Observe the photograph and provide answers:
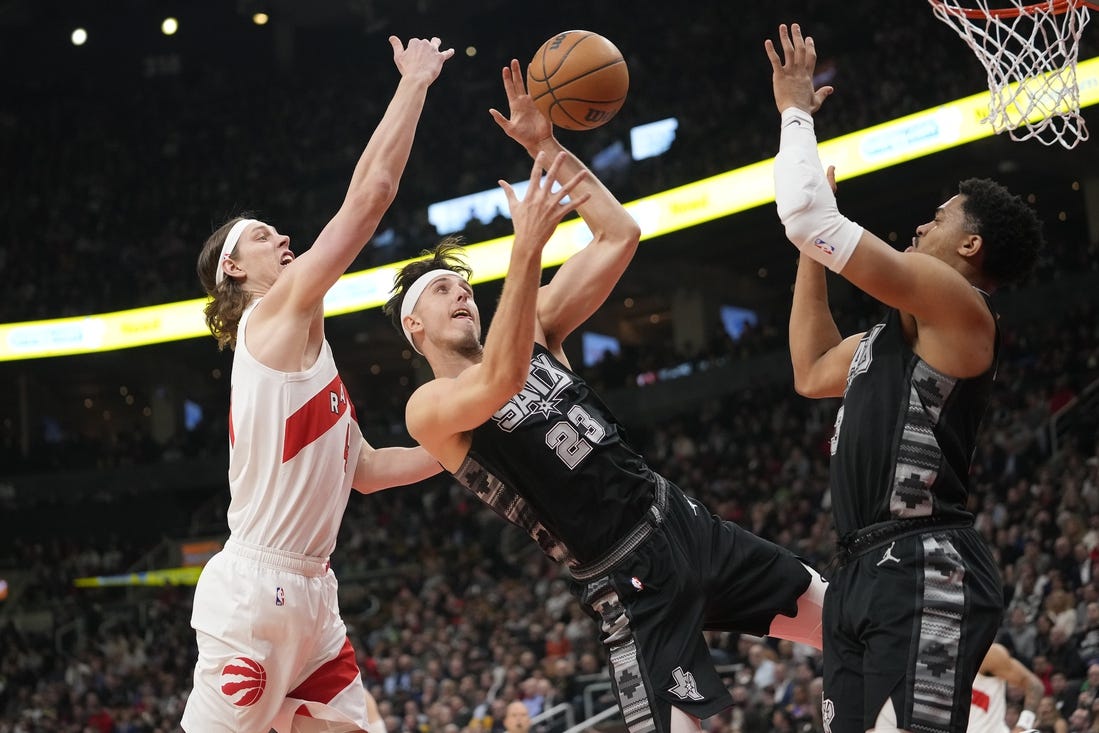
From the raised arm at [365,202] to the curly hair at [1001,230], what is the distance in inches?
67.6

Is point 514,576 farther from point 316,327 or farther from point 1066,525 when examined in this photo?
point 316,327

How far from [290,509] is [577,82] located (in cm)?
197

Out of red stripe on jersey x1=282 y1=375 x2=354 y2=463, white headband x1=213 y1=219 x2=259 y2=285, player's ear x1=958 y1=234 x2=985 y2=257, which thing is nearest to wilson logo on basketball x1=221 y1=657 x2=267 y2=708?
red stripe on jersey x1=282 y1=375 x2=354 y2=463

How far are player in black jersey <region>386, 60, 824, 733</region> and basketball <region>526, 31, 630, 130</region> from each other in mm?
582

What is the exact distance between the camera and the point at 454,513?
70.9 feet

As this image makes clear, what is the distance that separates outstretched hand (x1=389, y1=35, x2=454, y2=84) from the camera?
422 cm

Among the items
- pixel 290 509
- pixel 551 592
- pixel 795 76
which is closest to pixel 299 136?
pixel 551 592

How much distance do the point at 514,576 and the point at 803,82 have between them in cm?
1602

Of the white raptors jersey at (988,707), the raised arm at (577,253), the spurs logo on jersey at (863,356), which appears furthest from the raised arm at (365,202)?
the white raptors jersey at (988,707)

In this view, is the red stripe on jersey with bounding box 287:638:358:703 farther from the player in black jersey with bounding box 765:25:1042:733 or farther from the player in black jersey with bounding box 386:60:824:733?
the player in black jersey with bounding box 765:25:1042:733

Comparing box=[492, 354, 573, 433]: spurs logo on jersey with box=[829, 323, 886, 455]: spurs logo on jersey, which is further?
box=[492, 354, 573, 433]: spurs logo on jersey

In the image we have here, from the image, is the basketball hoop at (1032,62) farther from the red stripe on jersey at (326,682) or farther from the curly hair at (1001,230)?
the red stripe on jersey at (326,682)

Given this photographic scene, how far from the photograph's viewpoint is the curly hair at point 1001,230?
140 inches

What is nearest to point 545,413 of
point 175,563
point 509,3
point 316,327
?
point 316,327
